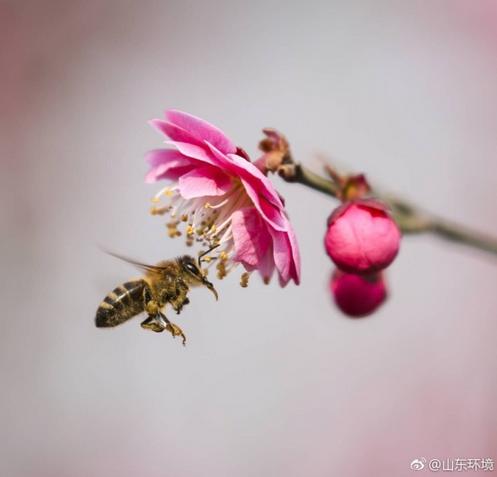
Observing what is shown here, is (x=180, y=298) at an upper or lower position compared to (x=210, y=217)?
lower

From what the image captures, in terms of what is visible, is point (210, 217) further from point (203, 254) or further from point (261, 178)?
point (261, 178)

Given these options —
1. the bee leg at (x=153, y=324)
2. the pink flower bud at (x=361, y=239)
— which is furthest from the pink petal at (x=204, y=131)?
the bee leg at (x=153, y=324)

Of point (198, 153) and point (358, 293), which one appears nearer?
point (198, 153)

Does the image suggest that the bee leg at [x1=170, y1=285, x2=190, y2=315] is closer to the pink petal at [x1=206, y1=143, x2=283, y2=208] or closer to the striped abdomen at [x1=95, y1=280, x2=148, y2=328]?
the striped abdomen at [x1=95, y1=280, x2=148, y2=328]

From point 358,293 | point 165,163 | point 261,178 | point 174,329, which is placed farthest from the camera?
point 358,293

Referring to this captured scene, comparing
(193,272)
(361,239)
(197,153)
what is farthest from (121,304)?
(361,239)

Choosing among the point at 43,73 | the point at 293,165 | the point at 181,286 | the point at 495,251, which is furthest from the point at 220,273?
the point at 43,73

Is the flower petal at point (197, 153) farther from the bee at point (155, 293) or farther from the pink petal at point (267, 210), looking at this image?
the bee at point (155, 293)
